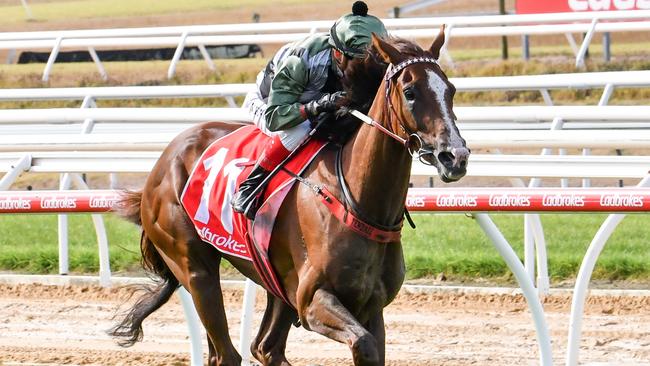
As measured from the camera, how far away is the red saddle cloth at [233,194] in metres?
4.45

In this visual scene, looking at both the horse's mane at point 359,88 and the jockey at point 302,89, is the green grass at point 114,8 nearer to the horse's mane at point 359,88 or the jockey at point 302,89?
the jockey at point 302,89

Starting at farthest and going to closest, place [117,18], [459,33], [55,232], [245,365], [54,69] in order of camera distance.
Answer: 1. [117,18]
2. [54,69]
3. [459,33]
4. [55,232]
5. [245,365]

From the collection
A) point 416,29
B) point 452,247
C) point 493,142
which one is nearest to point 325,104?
point 493,142

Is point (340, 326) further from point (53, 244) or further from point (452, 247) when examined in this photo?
point (53, 244)

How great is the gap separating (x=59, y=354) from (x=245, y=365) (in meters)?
1.05

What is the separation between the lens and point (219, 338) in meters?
4.90

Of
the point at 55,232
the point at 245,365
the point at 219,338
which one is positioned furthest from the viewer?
the point at 55,232

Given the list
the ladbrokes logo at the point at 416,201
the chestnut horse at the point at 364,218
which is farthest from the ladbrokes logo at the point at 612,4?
the chestnut horse at the point at 364,218

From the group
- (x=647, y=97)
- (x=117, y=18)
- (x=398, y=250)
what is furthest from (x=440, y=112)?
(x=117, y=18)

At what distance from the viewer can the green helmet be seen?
421 cm

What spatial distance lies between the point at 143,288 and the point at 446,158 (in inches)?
78.2

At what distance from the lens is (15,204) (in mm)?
5281

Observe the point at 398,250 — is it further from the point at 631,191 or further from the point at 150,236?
the point at 150,236

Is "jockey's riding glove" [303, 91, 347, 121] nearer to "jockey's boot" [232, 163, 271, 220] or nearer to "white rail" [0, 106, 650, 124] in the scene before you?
"jockey's boot" [232, 163, 271, 220]
